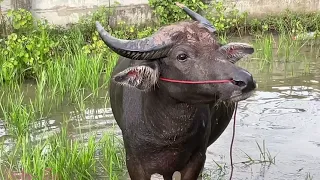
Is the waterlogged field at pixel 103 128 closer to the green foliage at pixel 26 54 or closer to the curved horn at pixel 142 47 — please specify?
the green foliage at pixel 26 54

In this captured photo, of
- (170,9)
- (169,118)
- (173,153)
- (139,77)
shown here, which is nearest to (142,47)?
(139,77)

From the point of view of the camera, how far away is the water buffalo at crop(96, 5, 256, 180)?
2.87m

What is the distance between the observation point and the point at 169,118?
10.5ft

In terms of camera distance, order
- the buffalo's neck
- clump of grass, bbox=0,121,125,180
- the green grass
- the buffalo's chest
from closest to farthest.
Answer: the buffalo's neck
the buffalo's chest
clump of grass, bbox=0,121,125,180
the green grass

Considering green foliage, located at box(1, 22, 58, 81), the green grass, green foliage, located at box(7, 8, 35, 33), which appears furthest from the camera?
green foliage, located at box(7, 8, 35, 33)

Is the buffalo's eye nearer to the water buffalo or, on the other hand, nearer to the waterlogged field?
the water buffalo

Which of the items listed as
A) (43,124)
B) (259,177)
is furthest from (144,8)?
(259,177)

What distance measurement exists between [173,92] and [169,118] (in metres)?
0.23

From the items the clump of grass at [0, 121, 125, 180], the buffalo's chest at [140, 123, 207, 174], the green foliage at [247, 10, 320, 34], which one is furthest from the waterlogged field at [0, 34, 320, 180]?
the green foliage at [247, 10, 320, 34]

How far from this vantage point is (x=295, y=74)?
683 centimetres

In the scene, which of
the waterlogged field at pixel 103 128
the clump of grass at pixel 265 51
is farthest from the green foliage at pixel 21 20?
the clump of grass at pixel 265 51

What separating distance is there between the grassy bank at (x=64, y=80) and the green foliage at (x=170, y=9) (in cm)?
4

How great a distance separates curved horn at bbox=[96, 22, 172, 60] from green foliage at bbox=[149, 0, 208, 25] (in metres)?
5.54

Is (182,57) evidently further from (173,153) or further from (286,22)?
(286,22)
